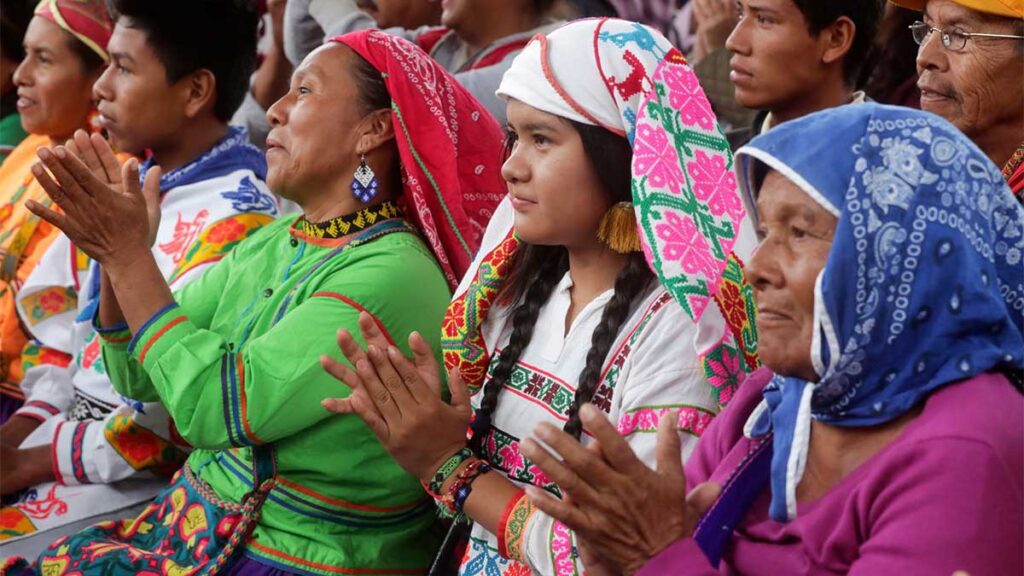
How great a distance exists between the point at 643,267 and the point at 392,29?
2414 mm

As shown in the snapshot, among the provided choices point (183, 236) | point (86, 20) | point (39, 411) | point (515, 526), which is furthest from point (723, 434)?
point (86, 20)

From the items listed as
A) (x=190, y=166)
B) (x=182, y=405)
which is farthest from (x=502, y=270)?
(x=190, y=166)

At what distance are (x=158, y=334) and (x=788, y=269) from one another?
1.46 meters

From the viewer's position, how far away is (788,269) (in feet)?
6.74

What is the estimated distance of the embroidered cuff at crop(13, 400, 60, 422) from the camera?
4.06 metres

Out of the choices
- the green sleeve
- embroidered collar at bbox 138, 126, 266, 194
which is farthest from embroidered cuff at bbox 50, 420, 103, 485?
the green sleeve

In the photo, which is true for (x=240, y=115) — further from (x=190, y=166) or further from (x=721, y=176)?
(x=721, y=176)

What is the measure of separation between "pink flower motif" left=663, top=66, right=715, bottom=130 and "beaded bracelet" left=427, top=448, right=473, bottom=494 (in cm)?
76

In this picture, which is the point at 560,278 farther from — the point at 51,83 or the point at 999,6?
the point at 51,83

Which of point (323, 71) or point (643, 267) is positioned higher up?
point (323, 71)

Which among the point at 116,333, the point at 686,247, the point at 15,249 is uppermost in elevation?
the point at 686,247

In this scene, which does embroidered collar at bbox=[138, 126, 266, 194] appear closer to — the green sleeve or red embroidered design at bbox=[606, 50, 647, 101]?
the green sleeve

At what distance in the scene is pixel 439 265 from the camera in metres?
3.20

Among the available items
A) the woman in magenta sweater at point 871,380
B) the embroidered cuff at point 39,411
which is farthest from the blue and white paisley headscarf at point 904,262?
the embroidered cuff at point 39,411
